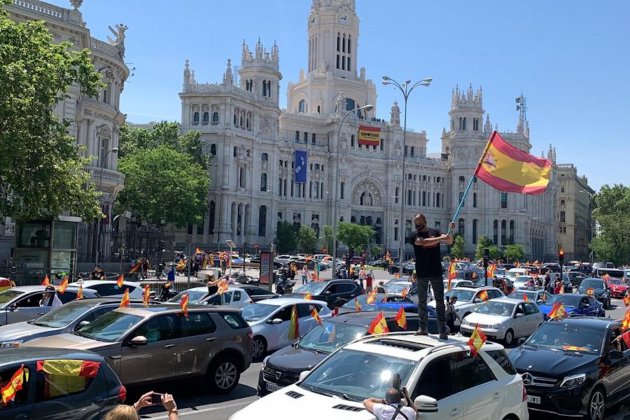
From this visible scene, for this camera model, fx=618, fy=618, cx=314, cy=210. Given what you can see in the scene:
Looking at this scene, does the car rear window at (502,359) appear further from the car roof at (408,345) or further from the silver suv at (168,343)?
the silver suv at (168,343)

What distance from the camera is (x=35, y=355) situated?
6570 mm

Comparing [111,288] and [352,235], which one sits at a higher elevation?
[352,235]

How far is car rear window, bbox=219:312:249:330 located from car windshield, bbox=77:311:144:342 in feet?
6.02

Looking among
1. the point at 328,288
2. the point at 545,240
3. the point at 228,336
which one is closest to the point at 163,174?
the point at 328,288

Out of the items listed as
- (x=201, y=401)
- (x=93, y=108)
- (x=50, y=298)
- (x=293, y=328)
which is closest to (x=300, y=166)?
(x=93, y=108)

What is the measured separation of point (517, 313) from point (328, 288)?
7163mm

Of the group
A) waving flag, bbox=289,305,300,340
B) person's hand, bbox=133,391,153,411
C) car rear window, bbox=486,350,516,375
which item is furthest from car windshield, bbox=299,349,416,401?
waving flag, bbox=289,305,300,340

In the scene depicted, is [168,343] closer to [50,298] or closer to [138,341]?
[138,341]

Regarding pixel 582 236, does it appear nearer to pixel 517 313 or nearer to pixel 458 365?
pixel 517 313

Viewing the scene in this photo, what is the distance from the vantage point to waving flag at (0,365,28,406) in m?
6.00

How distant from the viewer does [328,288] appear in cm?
2375

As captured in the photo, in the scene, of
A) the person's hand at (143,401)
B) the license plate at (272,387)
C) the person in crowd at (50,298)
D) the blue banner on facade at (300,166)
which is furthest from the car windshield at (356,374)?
the blue banner on facade at (300,166)

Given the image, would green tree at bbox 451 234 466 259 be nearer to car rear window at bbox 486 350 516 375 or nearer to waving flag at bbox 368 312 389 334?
waving flag at bbox 368 312 389 334

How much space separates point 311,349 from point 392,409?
17.3 feet
